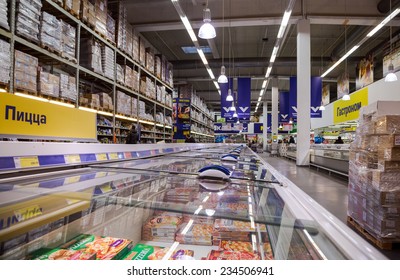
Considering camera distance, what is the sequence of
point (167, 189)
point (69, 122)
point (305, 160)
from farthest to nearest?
point (305, 160)
point (69, 122)
point (167, 189)

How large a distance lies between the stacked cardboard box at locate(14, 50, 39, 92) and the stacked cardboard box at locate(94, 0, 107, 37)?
2378mm

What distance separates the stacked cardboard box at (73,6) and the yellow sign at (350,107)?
39.2 ft

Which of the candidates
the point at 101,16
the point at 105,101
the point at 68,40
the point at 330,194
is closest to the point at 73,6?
the point at 68,40

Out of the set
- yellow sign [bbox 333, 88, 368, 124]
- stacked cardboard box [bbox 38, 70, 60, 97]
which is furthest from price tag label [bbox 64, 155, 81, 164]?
yellow sign [bbox 333, 88, 368, 124]

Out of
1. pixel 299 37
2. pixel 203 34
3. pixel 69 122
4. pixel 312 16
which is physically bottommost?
pixel 69 122

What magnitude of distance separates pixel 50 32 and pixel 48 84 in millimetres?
1010

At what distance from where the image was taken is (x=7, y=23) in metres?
4.07

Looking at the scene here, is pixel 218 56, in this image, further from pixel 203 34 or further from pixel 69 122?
pixel 69 122

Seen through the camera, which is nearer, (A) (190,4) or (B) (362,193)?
(B) (362,193)

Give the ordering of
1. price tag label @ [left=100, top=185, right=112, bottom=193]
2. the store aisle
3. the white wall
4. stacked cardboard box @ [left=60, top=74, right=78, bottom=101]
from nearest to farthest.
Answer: price tag label @ [left=100, top=185, right=112, bottom=193], the store aisle, stacked cardboard box @ [left=60, top=74, right=78, bottom=101], the white wall

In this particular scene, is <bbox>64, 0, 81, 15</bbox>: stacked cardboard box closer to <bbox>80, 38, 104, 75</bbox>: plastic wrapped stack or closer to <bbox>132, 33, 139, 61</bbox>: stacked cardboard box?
<bbox>80, 38, 104, 75</bbox>: plastic wrapped stack

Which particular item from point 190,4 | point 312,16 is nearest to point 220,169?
point 190,4

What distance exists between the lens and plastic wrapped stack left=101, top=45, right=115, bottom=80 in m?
6.83
